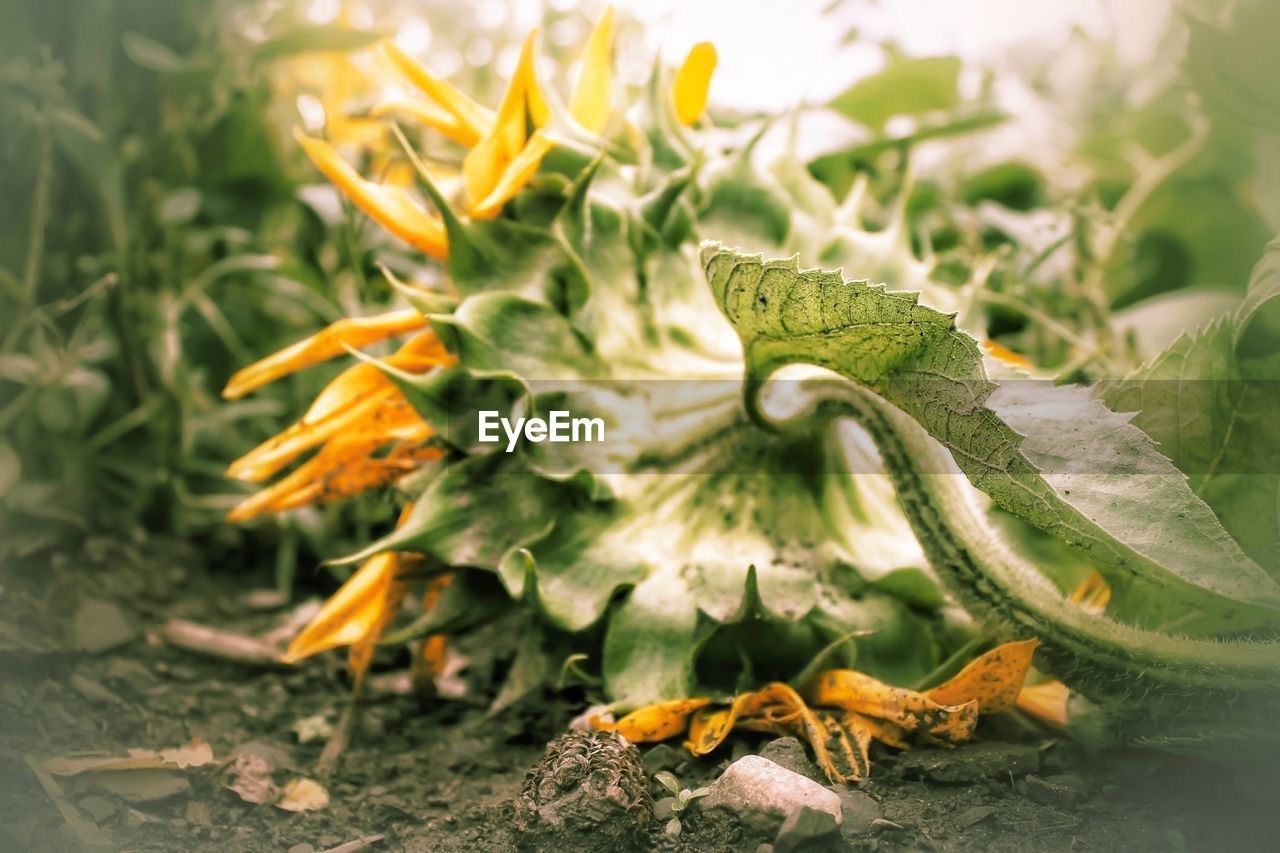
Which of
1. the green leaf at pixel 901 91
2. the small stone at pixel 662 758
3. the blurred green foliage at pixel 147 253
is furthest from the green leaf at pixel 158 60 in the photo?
the small stone at pixel 662 758

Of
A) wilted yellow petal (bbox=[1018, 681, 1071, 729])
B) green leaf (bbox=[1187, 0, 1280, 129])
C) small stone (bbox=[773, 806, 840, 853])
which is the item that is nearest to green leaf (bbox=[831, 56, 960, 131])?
green leaf (bbox=[1187, 0, 1280, 129])

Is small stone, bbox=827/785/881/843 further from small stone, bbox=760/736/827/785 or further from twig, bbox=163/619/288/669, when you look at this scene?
twig, bbox=163/619/288/669

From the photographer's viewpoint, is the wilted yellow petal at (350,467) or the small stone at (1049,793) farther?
the wilted yellow petal at (350,467)

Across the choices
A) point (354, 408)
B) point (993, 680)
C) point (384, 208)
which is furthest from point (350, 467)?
point (993, 680)

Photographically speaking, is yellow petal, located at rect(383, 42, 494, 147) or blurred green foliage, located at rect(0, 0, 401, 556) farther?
blurred green foliage, located at rect(0, 0, 401, 556)

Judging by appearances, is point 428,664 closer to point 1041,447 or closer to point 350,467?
point 350,467

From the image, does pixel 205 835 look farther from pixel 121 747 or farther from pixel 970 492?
pixel 970 492

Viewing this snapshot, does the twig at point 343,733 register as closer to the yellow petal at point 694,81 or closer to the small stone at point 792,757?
the small stone at point 792,757
